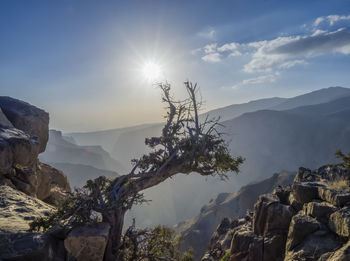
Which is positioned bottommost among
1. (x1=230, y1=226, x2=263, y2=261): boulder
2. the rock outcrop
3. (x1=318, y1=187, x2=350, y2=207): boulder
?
the rock outcrop

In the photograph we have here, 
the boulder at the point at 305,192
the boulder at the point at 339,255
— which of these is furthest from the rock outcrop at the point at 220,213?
the boulder at the point at 339,255

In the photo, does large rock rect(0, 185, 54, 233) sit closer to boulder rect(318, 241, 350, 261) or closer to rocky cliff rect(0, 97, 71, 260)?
rocky cliff rect(0, 97, 71, 260)

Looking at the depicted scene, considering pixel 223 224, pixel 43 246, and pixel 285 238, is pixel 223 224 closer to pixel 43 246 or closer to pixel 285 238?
pixel 285 238

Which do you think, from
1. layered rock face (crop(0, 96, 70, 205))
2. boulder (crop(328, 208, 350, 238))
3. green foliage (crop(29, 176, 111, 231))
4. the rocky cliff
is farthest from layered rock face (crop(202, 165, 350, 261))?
layered rock face (crop(0, 96, 70, 205))

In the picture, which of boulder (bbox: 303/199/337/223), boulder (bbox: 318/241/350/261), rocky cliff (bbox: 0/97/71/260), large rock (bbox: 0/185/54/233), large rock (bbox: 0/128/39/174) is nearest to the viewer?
boulder (bbox: 318/241/350/261)

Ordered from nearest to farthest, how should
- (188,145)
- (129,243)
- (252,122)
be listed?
(129,243)
(188,145)
(252,122)

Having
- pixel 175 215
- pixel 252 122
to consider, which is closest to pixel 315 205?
pixel 175 215

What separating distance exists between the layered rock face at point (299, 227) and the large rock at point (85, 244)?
19.2ft

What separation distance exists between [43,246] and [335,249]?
329 inches

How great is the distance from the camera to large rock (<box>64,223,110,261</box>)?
686cm

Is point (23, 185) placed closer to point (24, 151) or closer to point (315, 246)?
point (24, 151)

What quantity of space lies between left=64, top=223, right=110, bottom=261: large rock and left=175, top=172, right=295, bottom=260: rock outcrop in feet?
124

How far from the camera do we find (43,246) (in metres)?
6.31

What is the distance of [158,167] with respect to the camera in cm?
1059
